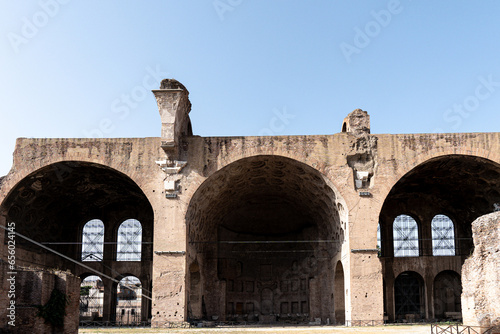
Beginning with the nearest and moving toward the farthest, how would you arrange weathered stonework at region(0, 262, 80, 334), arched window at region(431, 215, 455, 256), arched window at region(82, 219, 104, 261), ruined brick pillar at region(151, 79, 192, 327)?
weathered stonework at region(0, 262, 80, 334)
ruined brick pillar at region(151, 79, 192, 327)
arched window at region(431, 215, 455, 256)
arched window at region(82, 219, 104, 261)

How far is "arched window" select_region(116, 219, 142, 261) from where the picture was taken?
31.0m

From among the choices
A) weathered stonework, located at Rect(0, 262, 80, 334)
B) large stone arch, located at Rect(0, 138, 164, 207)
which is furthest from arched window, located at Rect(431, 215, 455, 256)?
weathered stonework, located at Rect(0, 262, 80, 334)

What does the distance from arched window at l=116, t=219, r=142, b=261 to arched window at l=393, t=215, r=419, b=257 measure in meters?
14.4

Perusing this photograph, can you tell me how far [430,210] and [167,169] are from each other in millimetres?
15631

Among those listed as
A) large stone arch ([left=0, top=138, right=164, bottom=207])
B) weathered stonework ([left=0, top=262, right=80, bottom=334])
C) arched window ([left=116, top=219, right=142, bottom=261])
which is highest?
large stone arch ([left=0, top=138, right=164, bottom=207])

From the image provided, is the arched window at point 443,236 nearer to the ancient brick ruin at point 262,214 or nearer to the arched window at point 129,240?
the ancient brick ruin at point 262,214

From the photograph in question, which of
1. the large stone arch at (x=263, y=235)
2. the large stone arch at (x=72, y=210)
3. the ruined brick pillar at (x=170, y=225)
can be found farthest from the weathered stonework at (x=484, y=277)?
the large stone arch at (x=72, y=210)

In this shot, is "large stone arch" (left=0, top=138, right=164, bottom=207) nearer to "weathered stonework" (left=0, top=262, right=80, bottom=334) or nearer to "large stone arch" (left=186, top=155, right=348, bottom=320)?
"large stone arch" (left=186, top=155, right=348, bottom=320)

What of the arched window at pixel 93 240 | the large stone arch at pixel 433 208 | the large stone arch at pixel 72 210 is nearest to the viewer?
the large stone arch at pixel 72 210

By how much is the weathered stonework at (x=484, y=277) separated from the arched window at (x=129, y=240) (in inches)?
782

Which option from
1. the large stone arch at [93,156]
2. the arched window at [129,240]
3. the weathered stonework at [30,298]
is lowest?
the weathered stonework at [30,298]

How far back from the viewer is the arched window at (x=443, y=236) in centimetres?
3017

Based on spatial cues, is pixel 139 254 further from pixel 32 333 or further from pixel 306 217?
pixel 32 333

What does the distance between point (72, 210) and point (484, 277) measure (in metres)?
23.0
